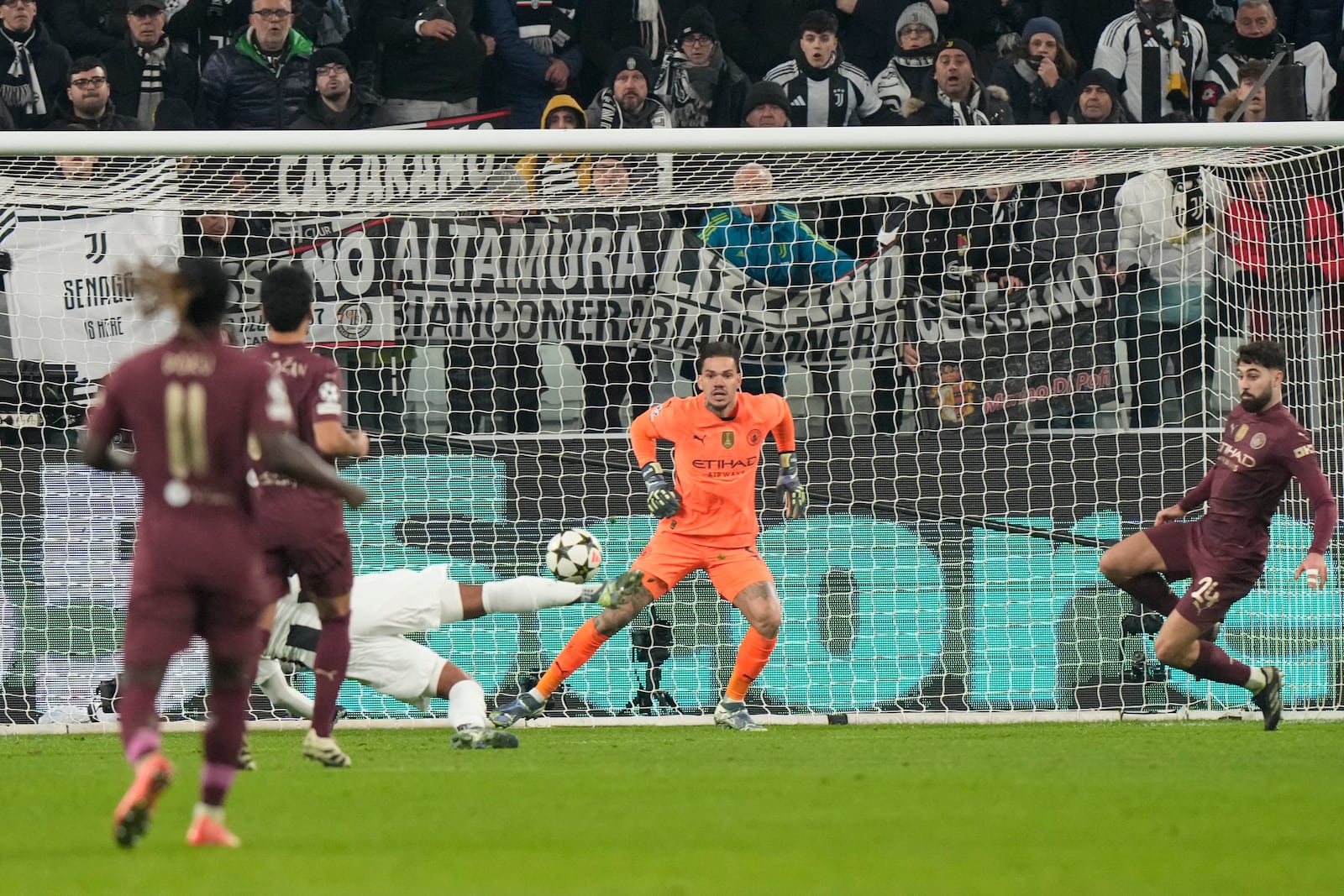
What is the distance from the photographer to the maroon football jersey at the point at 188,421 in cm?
473

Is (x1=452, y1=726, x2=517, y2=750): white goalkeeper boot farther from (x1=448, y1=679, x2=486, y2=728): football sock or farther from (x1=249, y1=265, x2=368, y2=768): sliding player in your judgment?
(x1=249, y1=265, x2=368, y2=768): sliding player

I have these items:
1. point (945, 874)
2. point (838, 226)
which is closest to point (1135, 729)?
point (838, 226)

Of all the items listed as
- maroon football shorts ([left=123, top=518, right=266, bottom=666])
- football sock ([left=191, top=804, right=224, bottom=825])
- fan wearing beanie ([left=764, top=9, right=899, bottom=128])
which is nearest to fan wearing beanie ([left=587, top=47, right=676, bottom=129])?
fan wearing beanie ([left=764, top=9, right=899, bottom=128])

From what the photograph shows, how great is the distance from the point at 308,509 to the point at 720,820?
2.40m

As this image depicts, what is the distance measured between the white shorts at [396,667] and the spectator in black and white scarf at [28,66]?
18.2 feet

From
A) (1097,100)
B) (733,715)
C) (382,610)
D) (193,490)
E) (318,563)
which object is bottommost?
(733,715)

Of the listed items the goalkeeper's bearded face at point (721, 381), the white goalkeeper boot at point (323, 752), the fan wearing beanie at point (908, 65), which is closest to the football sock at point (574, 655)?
the goalkeeper's bearded face at point (721, 381)

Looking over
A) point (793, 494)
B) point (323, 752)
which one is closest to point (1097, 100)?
point (793, 494)

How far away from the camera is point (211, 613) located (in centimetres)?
482

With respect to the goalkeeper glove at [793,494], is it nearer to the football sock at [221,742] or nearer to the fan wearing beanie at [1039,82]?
the fan wearing beanie at [1039,82]

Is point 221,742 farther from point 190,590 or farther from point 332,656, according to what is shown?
point 332,656

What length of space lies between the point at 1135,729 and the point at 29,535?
6.19 meters

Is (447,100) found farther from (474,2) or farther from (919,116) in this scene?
→ (919,116)

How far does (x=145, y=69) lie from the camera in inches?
488
